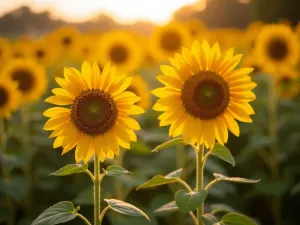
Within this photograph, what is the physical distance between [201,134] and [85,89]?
0.61 meters

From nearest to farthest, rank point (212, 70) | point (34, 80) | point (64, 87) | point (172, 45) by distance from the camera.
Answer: point (64, 87) → point (212, 70) → point (34, 80) → point (172, 45)

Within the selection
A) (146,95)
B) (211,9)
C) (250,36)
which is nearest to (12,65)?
(146,95)

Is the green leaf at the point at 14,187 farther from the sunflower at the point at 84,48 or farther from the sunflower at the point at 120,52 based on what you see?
the sunflower at the point at 84,48

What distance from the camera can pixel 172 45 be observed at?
23.7 ft

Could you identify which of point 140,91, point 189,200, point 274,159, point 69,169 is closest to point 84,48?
point 140,91

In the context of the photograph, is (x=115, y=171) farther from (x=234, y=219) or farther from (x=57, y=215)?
(x=234, y=219)

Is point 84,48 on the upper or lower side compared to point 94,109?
upper

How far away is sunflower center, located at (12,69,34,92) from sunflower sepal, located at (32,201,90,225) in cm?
354

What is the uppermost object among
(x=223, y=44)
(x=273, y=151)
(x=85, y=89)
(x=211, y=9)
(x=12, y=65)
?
(x=211, y=9)

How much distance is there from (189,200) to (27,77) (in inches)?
156

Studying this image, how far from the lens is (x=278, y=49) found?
5766 millimetres

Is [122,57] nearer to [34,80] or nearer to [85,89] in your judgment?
[34,80]

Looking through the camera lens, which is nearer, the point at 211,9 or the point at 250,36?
the point at 250,36

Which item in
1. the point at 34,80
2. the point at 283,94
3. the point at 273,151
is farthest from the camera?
the point at 283,94
